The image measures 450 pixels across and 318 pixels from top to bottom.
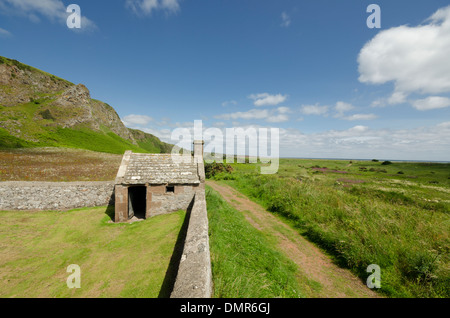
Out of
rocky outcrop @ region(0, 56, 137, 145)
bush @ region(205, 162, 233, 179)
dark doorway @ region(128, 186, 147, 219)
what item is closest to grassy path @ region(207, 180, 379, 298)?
dark doorway @ region(128, 186, 147, 219)

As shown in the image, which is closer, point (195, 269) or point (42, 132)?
point (195, 269)

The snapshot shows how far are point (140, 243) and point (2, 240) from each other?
684 centimetres

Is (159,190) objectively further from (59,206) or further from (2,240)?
(59,206)

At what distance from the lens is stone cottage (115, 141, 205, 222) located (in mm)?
10141

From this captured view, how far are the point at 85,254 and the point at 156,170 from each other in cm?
549

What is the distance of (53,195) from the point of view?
1181 centimetres

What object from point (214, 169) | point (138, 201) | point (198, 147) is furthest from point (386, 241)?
point (214, 169)

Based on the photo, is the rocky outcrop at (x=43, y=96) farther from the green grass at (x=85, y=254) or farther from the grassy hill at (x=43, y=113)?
the green grass at (x=85, y=254)

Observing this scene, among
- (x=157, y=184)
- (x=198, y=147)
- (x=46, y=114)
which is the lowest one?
(x=157, y=184)

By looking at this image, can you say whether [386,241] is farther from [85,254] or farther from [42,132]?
[42,132]

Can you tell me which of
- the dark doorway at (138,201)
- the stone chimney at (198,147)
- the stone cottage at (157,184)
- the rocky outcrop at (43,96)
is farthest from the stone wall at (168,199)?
the rocky outcrop at (43,96)

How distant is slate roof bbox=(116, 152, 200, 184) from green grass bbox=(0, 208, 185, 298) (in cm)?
231

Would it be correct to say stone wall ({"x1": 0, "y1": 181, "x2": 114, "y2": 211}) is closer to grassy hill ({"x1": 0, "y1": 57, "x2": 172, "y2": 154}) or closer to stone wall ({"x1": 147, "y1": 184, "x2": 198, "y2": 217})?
stone wall ({"x1": 147, "y1": 184, "x2": 198, "y2": 217})
